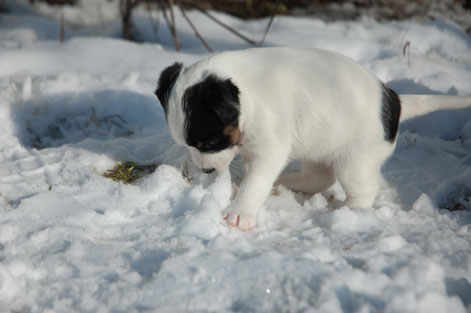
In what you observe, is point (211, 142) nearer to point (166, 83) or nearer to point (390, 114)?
point (166, 83)

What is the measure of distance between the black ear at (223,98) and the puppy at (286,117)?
0.01 m

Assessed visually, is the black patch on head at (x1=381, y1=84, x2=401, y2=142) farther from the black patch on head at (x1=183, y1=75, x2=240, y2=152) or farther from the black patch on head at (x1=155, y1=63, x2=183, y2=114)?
the black patch on head at (x1=155, y1=63, x2=183, y2=114)

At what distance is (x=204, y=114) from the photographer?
2814 mm

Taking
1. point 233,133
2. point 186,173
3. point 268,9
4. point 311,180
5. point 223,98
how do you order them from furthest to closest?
point 268,9
point 311,180
point 186,173
point 233,133
point 223,98

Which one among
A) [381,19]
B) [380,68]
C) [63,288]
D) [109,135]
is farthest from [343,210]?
[381,19]

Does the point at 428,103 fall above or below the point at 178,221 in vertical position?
above

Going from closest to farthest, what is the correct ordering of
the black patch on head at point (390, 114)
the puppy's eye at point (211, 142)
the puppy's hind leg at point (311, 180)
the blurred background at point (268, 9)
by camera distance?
the puppy's eye at point (211, 142) → the black patch on head at point (390, 114) → the puppy's hind leg at point (311, 180) → the blurred background at point (268, 9)

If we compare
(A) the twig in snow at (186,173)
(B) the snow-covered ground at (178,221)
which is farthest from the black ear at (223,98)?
(A) the twig in snow at (186,173)

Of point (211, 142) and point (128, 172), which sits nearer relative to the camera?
Answer: point (211, 142)

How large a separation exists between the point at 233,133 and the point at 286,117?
1.46 ft

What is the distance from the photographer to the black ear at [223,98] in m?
2.76

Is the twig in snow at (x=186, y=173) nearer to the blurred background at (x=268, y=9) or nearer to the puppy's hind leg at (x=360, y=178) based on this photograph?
the puppy's hind leg at (x=360, y=178)

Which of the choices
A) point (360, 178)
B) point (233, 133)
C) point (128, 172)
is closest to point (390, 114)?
point (360, 178)

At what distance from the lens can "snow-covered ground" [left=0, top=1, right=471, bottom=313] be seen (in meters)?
2.24
